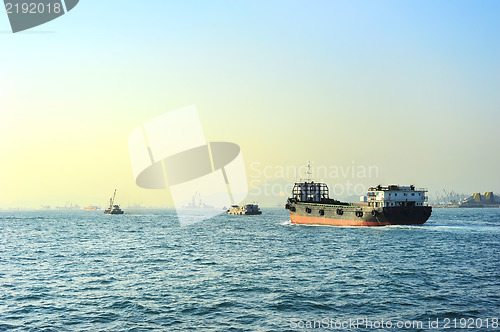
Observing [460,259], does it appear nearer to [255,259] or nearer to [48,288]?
[255,259]

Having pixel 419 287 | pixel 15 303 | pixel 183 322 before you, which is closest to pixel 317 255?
pixel 419 287

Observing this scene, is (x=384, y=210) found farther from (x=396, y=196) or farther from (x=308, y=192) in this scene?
(x=308, y=192)

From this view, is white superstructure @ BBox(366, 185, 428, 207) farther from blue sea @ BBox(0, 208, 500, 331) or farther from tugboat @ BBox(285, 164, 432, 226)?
blue sea @ BBox(0, 208, 500, 331)

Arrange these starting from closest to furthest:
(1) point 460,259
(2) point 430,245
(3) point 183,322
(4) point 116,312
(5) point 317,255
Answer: (3) point 183,322
(4) point 116,312
(1) point 460,259
(5) point 317,255
(2) point 430,245

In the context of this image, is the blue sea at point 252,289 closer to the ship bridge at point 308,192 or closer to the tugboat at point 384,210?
the tugboat at point 384,210

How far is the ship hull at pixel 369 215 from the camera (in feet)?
287

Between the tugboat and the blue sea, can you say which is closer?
the blue sea

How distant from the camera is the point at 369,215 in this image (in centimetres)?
8869

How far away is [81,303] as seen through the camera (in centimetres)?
2717

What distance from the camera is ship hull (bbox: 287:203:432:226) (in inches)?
3447

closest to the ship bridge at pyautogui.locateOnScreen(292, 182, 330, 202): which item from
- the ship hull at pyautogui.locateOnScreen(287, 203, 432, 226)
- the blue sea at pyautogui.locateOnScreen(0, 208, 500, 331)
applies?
the ship hull at pyautogui.locateOnScreen(287, 203, 432, 226)

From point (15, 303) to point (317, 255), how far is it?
103ft

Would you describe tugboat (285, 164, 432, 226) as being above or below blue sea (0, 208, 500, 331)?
above

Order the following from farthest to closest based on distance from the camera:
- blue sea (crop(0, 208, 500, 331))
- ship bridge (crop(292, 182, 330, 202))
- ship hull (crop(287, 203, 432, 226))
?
1. ship bridge (crop(292, 182, 330, 202))
2. ship hull (crop(287, 203, 432, 226))
3. blue sea (crop(0, 208, 500, 331))
